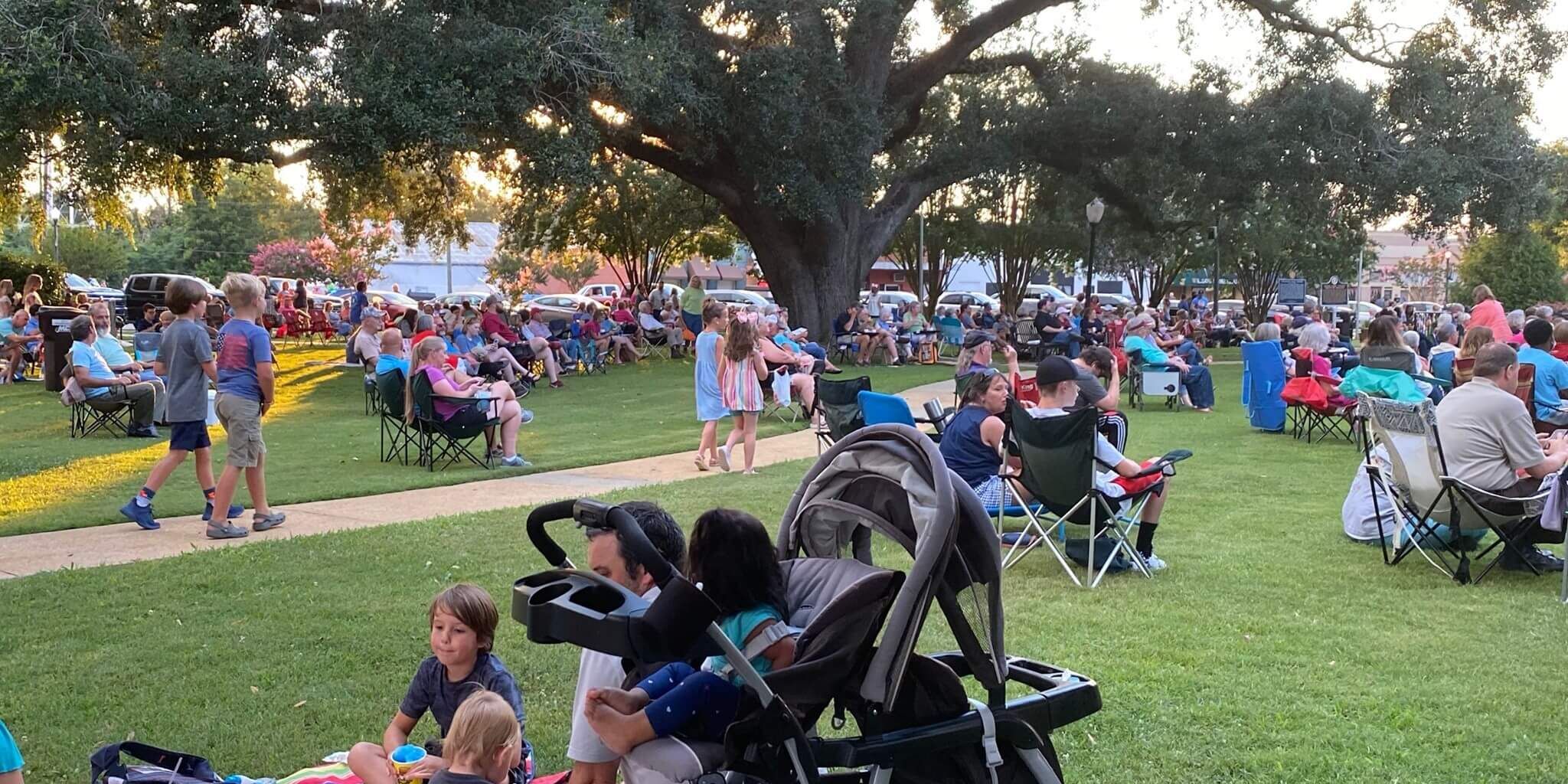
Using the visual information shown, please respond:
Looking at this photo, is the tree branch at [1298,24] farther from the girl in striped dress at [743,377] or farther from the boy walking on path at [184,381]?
the boy walking on path at [184,381]

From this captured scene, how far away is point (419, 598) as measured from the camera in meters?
6.09

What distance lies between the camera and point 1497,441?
6.53 m

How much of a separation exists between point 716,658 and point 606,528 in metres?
0.66

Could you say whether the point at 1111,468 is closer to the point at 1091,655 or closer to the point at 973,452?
the point at 973,452

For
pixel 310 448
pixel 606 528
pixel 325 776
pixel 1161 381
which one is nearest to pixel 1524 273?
pixel 1161 381

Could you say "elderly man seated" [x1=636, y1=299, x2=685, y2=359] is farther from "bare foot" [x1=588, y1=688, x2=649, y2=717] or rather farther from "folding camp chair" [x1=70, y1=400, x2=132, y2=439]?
"bare foot" [x1=588, y1=688, x2=649, y2=717]

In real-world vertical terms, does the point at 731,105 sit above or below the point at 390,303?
above

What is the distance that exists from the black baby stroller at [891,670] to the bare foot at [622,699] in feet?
0.33

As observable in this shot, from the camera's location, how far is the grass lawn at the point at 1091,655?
4133mm

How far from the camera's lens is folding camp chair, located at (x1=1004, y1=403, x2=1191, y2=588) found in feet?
21.2

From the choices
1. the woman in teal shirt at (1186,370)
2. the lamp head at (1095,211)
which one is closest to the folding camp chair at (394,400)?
the woman in teal shirt at (1186,370)

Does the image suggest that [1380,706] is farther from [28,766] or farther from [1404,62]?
[1404,62]

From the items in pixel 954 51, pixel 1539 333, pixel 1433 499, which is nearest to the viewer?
pixel 1433 499

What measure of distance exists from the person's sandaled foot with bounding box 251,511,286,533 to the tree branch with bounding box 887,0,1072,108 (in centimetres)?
1837
